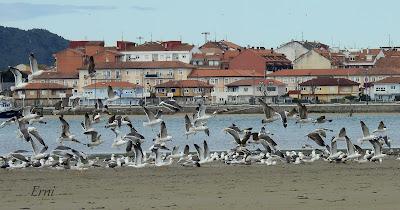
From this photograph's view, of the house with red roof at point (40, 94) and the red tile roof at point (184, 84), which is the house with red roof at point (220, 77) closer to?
the red tile roof at point (184, 84)

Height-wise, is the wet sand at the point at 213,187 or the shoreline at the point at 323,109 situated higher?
the shoreline at the point at 323,109

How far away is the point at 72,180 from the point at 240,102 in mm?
64420

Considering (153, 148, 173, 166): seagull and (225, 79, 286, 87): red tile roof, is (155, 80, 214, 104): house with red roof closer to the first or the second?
(225, 79, 286, 87): red tile roof

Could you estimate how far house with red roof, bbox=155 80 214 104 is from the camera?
86.4 meters

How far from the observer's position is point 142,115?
7431 centimetres

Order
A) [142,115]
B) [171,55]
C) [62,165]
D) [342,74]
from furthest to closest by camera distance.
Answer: [171,55], [342,74], [142,115], [62,165]

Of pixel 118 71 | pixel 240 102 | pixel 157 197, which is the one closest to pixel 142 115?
pixel 240 102

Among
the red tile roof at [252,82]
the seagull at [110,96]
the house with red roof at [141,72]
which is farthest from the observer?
the house with red roof at [141,72]

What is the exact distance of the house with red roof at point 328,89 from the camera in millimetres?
87125

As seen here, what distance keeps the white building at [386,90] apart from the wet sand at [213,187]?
204 ft

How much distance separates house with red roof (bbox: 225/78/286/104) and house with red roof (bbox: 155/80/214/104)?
5.56 feet

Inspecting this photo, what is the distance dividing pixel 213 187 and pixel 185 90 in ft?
222

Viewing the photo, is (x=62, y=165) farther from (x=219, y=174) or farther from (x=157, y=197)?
(x=157, y=197)

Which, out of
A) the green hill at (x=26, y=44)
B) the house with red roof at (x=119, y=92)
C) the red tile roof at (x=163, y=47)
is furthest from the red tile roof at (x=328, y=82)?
the green hill at (x=26, y=44)
